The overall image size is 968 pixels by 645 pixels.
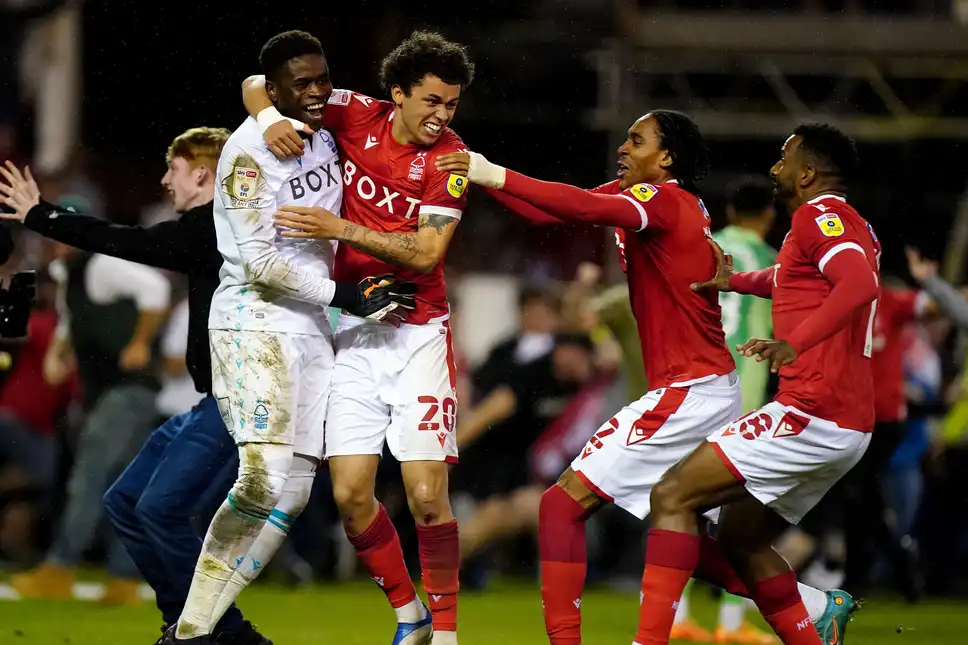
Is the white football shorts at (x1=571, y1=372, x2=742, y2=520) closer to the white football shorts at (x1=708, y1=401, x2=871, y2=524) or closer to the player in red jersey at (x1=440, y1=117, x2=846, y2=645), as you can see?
the player in red jersey at (x1=440, y1=117, x2=846, y2=645)

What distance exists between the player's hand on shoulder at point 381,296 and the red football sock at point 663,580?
1469mm

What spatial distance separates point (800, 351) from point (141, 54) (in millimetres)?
16124

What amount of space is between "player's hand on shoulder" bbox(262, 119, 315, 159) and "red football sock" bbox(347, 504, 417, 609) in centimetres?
165

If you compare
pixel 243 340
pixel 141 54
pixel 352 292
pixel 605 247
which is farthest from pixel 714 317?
pixel 141 54

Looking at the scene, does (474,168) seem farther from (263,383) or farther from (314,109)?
(263,383)

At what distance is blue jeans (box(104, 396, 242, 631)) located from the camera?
732cm

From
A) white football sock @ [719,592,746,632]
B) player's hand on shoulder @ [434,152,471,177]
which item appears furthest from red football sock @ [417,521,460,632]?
white football sock @ [719,592,746,632]

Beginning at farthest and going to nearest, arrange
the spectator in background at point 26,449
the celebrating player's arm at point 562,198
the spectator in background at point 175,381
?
the spectator in background at point 26,449, the spectator in background at point 175,381, the celebrating player's arm at point 562,198

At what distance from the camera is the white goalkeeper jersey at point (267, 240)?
6719 mm

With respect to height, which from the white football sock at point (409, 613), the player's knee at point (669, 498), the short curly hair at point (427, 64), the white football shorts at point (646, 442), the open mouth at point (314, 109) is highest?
the short curly hair at point (427, 64)

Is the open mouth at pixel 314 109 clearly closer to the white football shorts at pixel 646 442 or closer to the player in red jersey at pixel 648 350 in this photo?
the player in red jersey at pixel 648 350

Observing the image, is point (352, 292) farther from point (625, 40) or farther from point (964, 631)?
point (625, 40)

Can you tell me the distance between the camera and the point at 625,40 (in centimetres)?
1504

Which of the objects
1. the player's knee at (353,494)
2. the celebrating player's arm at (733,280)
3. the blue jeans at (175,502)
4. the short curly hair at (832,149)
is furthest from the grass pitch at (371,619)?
the short curly hair at (832,149)
